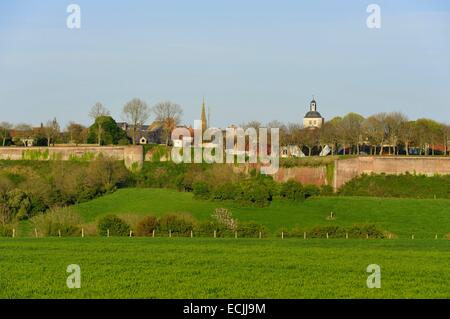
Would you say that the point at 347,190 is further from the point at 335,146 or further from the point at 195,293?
the point at 195,293

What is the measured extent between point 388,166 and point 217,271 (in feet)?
160

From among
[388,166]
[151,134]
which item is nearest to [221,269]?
[388,166]

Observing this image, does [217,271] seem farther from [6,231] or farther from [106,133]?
[106,133]

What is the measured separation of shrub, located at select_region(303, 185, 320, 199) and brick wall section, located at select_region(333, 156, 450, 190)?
473 centimetres

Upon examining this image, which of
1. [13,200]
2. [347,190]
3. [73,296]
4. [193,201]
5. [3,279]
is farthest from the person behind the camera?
[347,190]

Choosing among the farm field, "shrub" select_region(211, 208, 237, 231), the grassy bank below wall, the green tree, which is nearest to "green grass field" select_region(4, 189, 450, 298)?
the farm field

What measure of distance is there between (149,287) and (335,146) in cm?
6743

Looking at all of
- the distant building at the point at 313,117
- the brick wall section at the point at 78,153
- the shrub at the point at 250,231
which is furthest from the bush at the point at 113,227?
the distant building at the point at 313,117

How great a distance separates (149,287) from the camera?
18.2m

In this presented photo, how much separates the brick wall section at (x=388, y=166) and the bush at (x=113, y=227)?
29064 mm

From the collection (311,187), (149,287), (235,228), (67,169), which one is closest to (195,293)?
(149,287)

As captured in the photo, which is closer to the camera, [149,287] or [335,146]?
[149,287]

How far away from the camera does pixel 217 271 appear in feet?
69.4

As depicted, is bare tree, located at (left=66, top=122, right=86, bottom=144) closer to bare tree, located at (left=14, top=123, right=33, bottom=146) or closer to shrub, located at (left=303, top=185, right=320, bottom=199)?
bare tree, located at (left=14, top=123, right=33, bottom=146)
